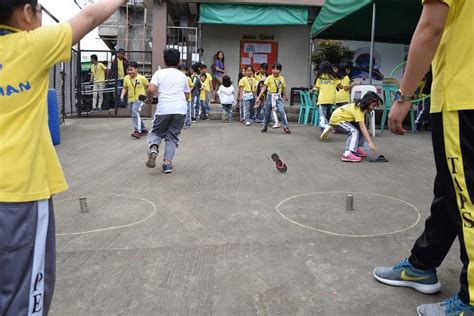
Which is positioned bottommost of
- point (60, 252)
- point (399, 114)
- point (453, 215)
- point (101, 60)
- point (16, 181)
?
point (60, 252)

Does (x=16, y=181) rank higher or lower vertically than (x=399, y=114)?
lower

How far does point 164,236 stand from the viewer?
11.4 feet

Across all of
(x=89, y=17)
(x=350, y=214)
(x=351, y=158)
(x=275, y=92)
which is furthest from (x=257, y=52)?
(x=89, y=17)

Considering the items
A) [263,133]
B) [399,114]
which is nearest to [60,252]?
[399,114]

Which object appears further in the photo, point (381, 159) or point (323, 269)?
point (381, 159)

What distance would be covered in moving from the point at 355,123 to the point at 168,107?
10.6ft

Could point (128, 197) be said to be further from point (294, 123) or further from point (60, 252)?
point (294, 123)

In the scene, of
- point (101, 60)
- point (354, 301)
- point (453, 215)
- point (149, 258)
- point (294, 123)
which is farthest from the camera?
point (101, 60)

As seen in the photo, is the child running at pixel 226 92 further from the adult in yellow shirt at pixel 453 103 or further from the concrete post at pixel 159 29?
the adult in yellow shirt at pixel 453 103

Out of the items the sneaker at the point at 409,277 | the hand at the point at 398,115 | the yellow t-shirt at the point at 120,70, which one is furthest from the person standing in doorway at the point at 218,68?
the hand at the point at 398,115

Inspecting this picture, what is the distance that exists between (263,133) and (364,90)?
8.34 ft

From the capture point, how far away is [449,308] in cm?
211

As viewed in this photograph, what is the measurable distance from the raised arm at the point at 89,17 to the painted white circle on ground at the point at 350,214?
2473 mm

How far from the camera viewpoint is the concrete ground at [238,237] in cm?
248
